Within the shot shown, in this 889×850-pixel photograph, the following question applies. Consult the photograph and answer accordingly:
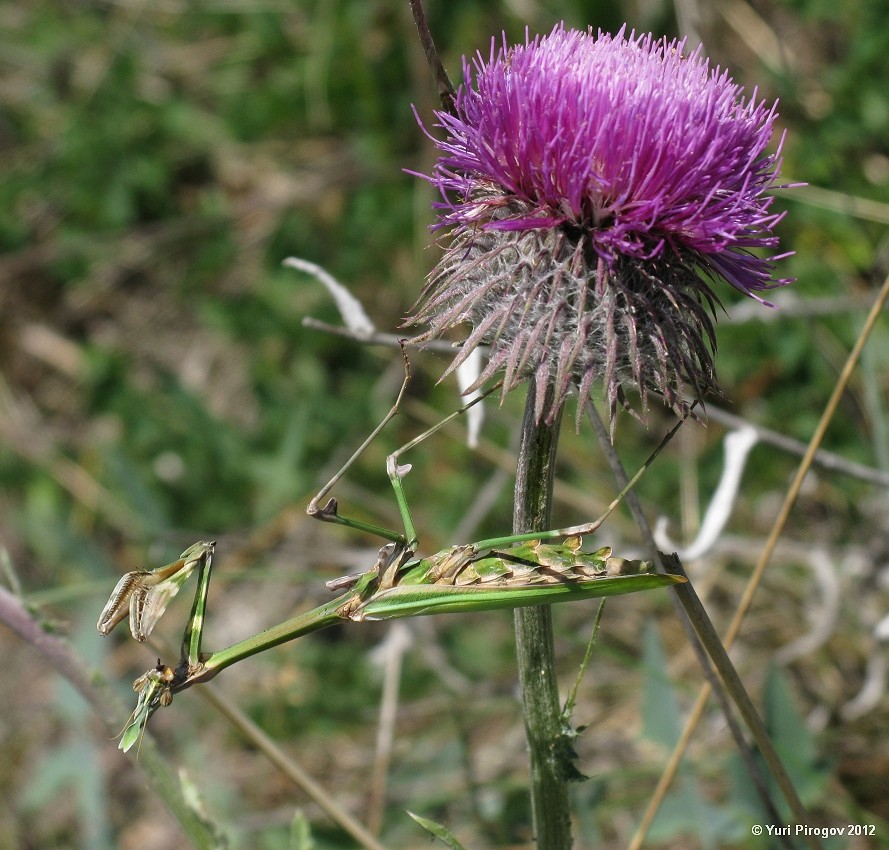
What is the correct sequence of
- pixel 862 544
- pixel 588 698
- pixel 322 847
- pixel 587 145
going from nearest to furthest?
pixel 587 145 < pixel 322 847 < pixel 862 544 < pixel 588 698

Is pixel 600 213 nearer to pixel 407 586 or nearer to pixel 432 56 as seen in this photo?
pixel 432 56

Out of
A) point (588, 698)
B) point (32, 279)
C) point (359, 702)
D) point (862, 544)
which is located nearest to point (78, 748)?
point (359, 702)

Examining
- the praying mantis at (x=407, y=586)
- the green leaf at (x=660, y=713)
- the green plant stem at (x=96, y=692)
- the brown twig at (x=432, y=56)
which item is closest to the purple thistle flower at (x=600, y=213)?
the brown twig at (x=432, y=56)

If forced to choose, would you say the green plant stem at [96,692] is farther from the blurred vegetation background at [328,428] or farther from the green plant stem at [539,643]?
the green plant stem at [539,643]

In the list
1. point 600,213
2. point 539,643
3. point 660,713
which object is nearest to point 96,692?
point 539,643

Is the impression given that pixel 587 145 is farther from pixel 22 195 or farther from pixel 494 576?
pixel 22 195
